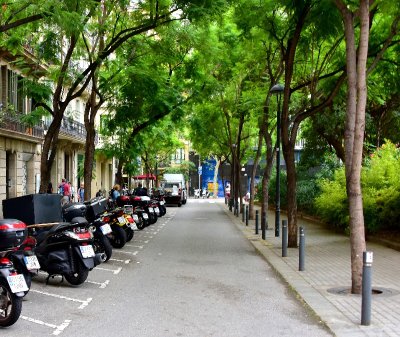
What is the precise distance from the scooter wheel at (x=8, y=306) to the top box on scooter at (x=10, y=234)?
502 millimetres

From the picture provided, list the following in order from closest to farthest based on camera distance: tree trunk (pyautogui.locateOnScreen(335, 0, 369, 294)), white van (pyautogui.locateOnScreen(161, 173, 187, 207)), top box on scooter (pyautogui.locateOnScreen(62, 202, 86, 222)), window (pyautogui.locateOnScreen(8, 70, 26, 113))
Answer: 1. tree trunk (pyautogui.locateOnScreen(335, 0, 369, 294))
2. top box on scooter (pyautogui.locateOnScreen(62, 202, 86, 222))
3. window (pyautogui.locateOnScreen(8, 70, 26, 113))
4. white van (pyautogui.locateOnScreen(161, 173, 187, 207))

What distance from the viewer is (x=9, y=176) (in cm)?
2678

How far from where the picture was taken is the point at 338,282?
32.6 feet

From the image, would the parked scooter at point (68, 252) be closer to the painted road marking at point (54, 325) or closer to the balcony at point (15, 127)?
the painted road marking at point (54, 325)

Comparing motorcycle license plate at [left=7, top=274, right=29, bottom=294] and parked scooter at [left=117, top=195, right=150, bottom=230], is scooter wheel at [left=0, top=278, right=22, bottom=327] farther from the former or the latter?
parked scooter at [left=117, top=195, right=150, bottom=230]

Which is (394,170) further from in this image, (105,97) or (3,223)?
(3,223)

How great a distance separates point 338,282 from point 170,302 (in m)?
3.32

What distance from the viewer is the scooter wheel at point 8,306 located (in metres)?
6.58

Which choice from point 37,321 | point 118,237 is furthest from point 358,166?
point 118,237

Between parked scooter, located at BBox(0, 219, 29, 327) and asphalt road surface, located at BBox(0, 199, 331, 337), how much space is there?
0.68 ft

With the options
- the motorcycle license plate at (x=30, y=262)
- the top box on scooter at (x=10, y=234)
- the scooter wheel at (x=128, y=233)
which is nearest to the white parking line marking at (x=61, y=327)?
the motorcycle license plate at (x=30, y=262)

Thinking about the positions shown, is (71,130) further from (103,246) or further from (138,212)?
(103,246)

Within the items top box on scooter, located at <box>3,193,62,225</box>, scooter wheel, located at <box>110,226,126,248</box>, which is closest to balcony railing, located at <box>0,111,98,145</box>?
scooter wheel, located at <box>110,226,126,248</box>

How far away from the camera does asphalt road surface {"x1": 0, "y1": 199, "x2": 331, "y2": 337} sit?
670 centimetres
